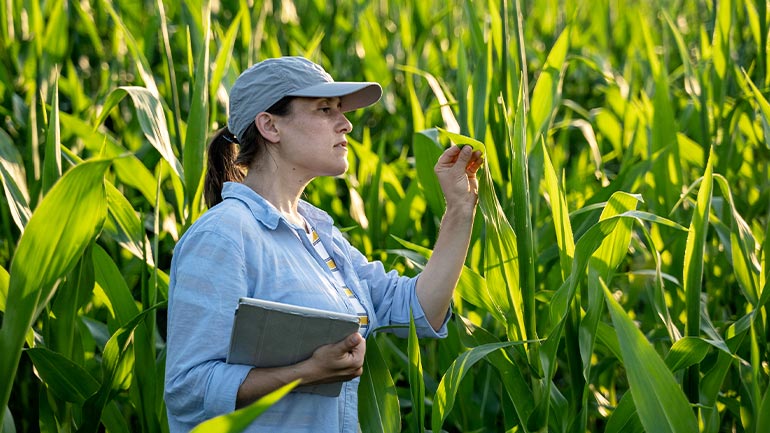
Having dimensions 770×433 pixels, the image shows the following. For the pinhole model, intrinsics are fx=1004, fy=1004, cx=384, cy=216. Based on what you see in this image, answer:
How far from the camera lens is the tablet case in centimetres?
100

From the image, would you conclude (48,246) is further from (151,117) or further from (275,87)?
(151,117)

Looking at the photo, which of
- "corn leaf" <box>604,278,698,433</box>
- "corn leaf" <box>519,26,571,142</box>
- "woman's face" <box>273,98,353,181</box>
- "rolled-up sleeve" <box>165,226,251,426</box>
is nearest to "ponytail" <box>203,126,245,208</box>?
"woman's face" <box>273,98,353,181</box>

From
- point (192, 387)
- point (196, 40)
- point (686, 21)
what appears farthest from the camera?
point (686, 21)

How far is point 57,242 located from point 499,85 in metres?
0.81

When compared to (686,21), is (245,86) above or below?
above

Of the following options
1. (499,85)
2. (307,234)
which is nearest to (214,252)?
(307,234)

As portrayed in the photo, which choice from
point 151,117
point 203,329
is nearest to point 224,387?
point 203,329

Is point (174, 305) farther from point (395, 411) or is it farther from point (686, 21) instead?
point (686, 21)

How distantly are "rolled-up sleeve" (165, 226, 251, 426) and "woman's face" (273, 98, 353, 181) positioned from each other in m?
0.17

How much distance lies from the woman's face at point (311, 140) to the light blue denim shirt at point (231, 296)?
70 millimetres

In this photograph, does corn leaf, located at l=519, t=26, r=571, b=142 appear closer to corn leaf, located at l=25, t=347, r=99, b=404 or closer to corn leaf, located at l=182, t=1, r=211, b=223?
corn leaf, located at l=182, t=1, r=211, b=223

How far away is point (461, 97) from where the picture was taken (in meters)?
1.61

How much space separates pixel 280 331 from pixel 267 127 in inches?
11.9

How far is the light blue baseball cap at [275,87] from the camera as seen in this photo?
121 cm
